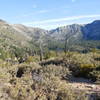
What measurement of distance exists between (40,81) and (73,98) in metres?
1.44

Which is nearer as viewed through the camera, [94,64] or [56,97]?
[56,97]

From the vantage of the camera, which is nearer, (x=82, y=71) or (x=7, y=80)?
(x=7, y=80)

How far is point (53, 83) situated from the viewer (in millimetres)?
8094

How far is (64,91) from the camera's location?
24.9ft

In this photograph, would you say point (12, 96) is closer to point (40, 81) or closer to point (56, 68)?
point (40, 81)

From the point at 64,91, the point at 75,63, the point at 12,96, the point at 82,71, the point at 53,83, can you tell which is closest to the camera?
the point at 12,96

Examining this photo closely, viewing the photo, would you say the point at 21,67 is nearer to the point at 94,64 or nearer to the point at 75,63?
the point at 75,63

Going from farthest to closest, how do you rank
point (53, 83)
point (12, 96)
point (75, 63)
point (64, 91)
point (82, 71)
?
point (75, 63), point (82, 71), point (53, 83), point (64, 91), point (12, 96)

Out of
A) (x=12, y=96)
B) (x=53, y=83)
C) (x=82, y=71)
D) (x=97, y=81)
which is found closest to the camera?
(x=12, y=96)

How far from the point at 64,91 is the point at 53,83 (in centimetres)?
64

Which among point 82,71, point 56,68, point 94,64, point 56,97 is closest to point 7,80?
point 56,97

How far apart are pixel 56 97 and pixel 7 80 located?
2.07 metres

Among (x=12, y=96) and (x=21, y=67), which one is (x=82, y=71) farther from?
(x=12, y=96)

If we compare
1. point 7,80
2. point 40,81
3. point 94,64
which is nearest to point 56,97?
point 40,81
